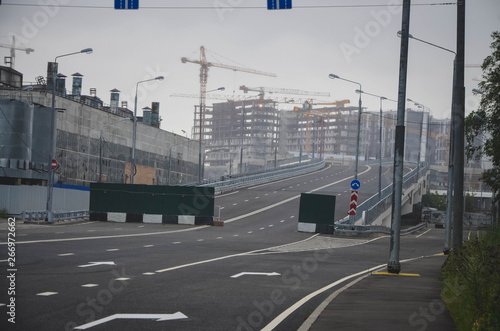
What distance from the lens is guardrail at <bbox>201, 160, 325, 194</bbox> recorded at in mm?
75375

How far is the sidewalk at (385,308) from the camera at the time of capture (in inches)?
424

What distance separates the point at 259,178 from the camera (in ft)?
289

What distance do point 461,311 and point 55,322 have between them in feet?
20.0

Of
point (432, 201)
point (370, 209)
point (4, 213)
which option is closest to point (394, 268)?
point (4, 213)

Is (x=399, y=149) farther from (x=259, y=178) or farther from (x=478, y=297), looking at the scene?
(x=259, y=178)

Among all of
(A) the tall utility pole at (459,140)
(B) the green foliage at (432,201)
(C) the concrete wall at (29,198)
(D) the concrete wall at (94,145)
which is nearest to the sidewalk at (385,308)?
(A) the tall utility pole at (459,140)

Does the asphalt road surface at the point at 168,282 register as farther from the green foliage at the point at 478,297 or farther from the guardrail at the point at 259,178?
the guardrail at the point at 259,178

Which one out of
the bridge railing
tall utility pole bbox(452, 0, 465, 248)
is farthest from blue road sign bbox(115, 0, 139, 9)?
the bridge railing

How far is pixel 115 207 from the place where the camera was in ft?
161

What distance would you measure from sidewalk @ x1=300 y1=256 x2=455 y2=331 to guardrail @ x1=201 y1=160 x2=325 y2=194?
178ft

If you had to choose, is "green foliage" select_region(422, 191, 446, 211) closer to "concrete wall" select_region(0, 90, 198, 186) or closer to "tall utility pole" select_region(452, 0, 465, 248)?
"concrete wall" select_region(0, 90, 198, 186)

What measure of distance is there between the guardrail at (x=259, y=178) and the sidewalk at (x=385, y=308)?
178 ft

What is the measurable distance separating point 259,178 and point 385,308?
75297 mm

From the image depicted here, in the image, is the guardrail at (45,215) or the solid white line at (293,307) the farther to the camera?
the guardrail at (45,215)
